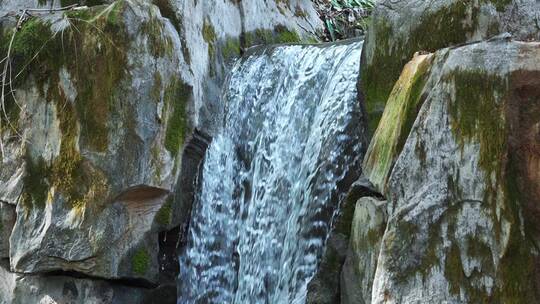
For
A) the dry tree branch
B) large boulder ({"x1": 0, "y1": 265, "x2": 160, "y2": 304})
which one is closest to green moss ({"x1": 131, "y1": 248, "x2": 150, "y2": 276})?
large boulder ({"x1": 0, "y1": 265, "x2": 160, "y2": 304})

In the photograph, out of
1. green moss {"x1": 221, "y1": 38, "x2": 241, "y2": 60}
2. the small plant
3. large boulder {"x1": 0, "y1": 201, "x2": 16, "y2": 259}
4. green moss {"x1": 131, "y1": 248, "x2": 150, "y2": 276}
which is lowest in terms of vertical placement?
green moss {"x1": 131, "y1": 248, "x2": 150, "y2": 276}

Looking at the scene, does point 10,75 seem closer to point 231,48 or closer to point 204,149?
point 204,149

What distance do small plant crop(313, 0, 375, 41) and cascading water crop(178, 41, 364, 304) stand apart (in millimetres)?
3021

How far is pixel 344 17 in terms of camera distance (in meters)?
10.7

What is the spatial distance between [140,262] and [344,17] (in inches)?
218

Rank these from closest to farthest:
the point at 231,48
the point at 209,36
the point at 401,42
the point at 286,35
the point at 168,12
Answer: the point at 401,42 < the point at 168,12 < the point at 209,36 < the point at 231,48 < the point at 286,35

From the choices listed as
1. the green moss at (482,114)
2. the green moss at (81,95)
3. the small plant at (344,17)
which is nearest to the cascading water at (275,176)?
the green moss at (81,95)

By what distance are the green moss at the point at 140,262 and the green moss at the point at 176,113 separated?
2.71 ft

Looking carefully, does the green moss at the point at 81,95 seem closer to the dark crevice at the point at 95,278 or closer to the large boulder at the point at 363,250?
the dark crevice at the point at 95,278

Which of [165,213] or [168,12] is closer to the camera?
[165,213]

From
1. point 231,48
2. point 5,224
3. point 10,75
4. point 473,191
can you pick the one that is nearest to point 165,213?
point 5,224

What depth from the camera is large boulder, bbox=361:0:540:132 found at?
5.15 m

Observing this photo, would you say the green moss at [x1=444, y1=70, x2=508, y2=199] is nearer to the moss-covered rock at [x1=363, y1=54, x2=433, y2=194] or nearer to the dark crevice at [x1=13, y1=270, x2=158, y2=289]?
the moss-covered rock at [x1=363, y1=54, x2=433, y2=194]

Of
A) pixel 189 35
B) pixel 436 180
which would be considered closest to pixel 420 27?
pixel 436 180
